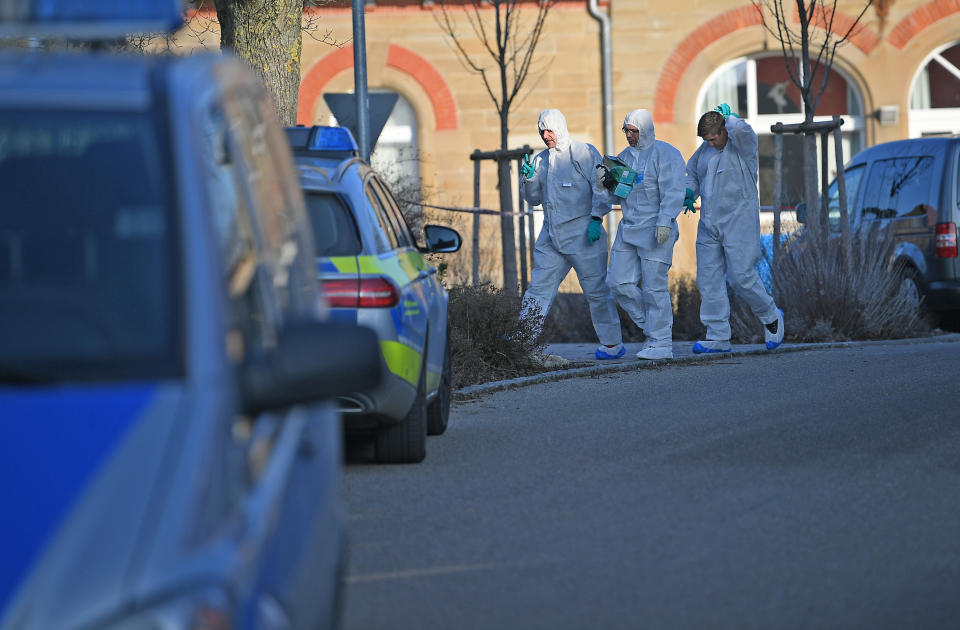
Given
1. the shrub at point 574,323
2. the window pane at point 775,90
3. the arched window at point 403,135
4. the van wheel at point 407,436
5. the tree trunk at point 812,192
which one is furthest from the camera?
the window pane at point 775,90

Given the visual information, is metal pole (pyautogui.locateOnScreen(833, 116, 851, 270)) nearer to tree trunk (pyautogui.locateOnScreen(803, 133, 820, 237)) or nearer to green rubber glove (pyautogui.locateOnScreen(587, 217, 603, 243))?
tree trunk (pyautogui.locateOnScreen(803, 133, 820, 237))

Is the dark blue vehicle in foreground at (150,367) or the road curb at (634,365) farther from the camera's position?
the road curb at (634,365)

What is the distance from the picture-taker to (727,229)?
43.7ft

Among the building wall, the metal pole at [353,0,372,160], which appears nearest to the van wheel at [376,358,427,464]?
the metal pole at [353,0,372,160]

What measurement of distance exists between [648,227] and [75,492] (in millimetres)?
A: 10820

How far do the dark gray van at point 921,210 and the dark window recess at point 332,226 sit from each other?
8.98 m

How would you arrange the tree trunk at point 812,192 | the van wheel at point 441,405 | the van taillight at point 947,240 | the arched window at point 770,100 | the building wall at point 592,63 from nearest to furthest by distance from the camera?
1. the van wheel at point 441,405
2. the van taillight at point 947,240
3. the tree trunk at point 812,192
4. the building wall at point 592,63
5. the arched window at point 770,100

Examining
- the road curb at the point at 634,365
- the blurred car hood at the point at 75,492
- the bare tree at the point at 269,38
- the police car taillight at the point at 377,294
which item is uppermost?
the bare tree at the point at 269,38

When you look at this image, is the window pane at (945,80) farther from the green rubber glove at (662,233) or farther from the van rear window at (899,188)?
the green rubber glove at (662,233)

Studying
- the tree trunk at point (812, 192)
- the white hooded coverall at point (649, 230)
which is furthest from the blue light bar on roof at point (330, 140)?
the tree trunk at point (812, 192)

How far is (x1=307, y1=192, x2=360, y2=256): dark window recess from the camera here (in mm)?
7160

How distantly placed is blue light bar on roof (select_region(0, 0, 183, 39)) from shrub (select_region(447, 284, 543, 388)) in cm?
783

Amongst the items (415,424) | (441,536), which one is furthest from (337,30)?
(441,536)

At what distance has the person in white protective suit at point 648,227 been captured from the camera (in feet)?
42.2
